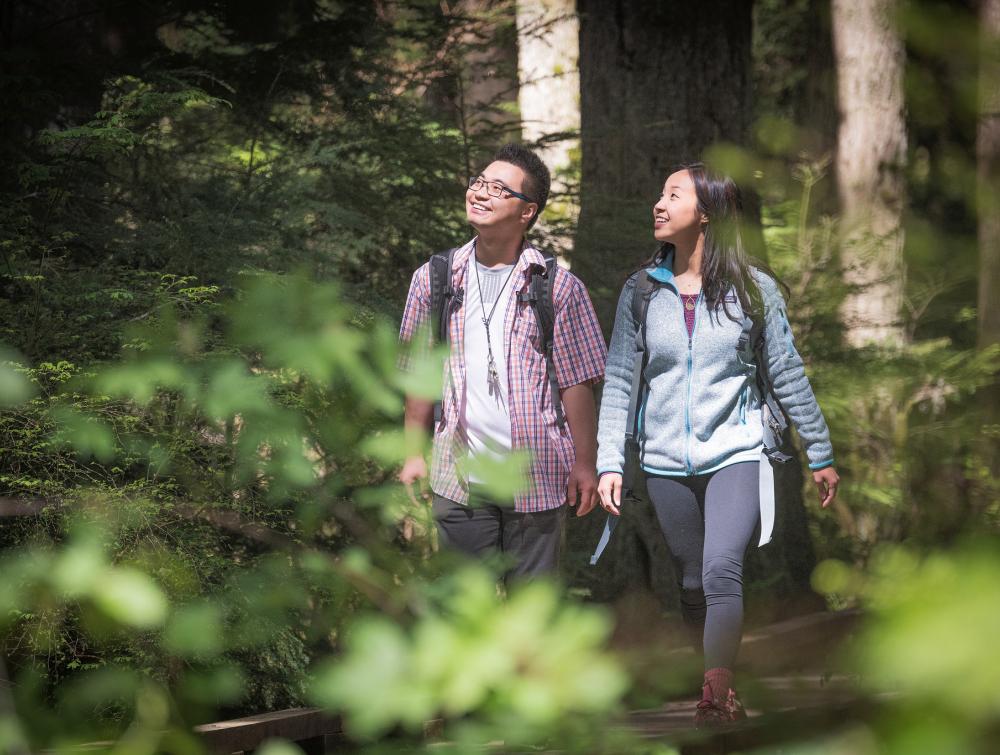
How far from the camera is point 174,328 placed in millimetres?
1598

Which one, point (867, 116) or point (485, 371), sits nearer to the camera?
point (485, 371)

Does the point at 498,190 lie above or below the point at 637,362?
above

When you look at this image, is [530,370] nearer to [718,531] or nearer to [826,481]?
[718,531]

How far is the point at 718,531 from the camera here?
Answer: 444 cm

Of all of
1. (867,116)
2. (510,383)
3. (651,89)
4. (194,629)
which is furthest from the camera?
(867,116)

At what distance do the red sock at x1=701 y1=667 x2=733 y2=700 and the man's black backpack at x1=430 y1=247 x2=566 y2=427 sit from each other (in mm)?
1081

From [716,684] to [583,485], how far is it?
872mm

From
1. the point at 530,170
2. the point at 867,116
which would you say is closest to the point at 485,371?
the point at 530,170

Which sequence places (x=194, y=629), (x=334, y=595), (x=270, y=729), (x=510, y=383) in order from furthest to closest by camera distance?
(x=270, y=729), (x=510, y=383), (x=334, y=595), (x=194, y=629)

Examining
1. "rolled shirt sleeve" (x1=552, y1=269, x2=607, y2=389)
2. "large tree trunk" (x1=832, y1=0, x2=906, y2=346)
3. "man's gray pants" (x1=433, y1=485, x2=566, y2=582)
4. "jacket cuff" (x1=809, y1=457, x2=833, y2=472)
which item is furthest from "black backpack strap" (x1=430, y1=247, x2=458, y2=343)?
"large tree trunk" (x1=832, y1=0, x2=906, y2=346)

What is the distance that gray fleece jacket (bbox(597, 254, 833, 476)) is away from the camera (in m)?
4.46

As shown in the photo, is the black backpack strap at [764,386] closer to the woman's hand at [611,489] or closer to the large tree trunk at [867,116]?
the woman's hand at [611,489]

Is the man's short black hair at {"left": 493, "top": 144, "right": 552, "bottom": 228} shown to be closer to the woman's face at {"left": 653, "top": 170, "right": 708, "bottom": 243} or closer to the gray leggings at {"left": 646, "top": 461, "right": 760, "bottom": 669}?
the woman's face at {"left": 653, "top": 170, "right": 708, "bottom": 243}

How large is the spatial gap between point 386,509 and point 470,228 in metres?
4.69
